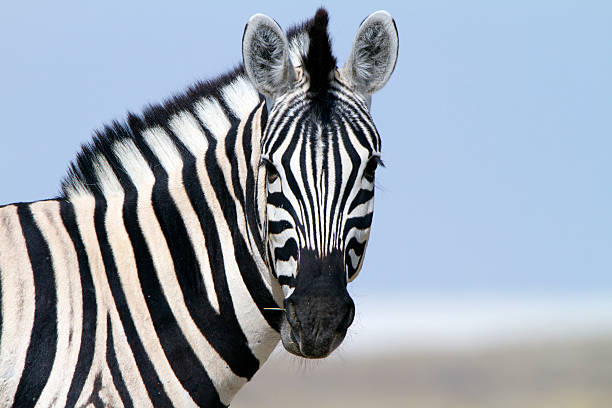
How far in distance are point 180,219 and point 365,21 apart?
6.73 ft

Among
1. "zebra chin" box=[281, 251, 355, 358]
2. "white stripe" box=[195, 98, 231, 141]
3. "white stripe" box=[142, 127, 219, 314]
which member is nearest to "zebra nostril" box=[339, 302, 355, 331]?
"zebra chin" box=[281, 251, 355, 358]

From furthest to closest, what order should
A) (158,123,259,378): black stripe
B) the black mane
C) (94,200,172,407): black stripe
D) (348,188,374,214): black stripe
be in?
(158,123,259,378): black stripe
the black mane
(94,200,172,407): black stripe
(348,188,374,214): black stripe

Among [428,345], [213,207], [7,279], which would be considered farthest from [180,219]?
[428,345]

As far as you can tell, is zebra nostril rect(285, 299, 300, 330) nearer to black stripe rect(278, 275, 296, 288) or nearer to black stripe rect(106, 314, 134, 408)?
black stripe rect(278, 275, 296, 288)

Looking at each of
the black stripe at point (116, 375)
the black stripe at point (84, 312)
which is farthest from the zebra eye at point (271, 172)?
the black stripe at point (116, 375)

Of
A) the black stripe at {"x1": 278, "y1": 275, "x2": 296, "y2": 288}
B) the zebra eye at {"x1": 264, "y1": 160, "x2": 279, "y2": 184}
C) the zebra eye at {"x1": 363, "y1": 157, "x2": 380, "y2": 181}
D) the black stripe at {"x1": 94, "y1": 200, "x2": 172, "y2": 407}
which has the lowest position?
the black stripe at {"x1": 94, "y1": 200, "x2": 172, "y2": 407}

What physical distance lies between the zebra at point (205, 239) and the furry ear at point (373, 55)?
1 centimetres

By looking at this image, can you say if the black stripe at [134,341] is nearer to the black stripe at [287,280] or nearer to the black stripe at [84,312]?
the black stripe at [84,312]

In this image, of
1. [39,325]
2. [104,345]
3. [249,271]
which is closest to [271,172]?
[249,271]

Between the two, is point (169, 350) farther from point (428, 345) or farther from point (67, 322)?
point (428, 345)

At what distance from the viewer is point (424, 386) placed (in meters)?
36.9

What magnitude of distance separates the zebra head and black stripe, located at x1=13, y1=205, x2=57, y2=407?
158 cm

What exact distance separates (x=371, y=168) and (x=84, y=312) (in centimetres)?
226

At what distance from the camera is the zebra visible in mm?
5477
